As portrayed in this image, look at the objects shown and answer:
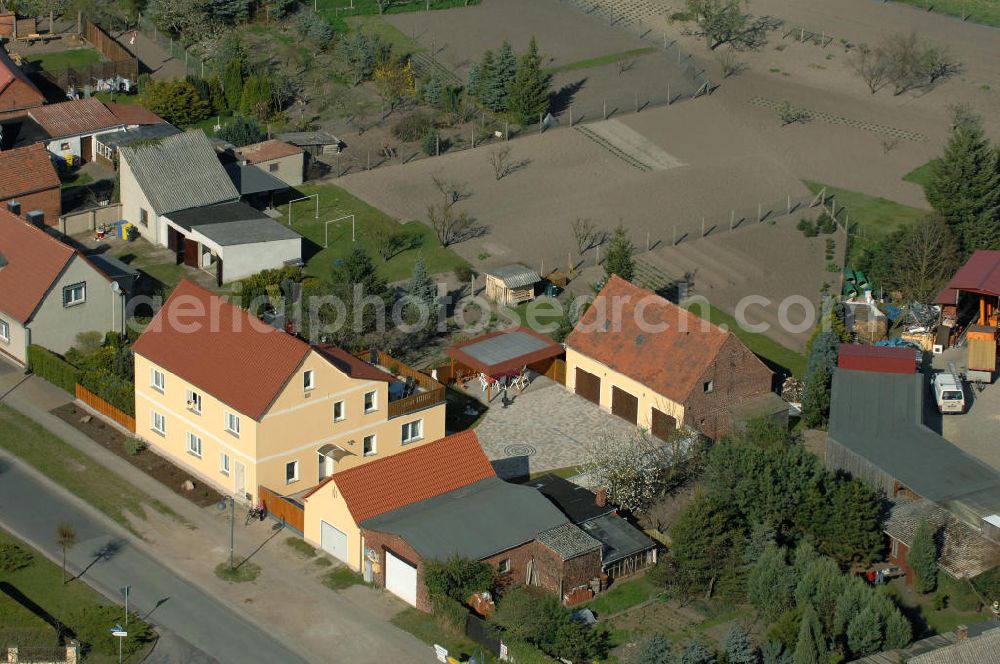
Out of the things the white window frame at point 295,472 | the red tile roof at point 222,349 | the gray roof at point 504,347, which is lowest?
the white window frame at point 295,472

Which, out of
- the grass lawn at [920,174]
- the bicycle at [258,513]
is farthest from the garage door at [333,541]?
the grass lawn at [920,174]

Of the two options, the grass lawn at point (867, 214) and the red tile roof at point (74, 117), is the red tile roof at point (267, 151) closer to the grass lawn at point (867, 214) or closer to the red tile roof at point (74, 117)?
the red tile roof at point (74, 117)

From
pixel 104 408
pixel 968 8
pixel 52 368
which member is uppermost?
pixel 968 8

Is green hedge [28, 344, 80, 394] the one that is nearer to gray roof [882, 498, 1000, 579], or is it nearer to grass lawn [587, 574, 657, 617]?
grass lawn [587, 574, 657, 617]

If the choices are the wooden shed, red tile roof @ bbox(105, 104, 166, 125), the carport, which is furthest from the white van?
red tile roof @ bbox(105, 104, 166, 125)

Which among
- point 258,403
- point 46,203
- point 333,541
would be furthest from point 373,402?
point 46,203

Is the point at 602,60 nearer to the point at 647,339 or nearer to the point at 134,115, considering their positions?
the point at 134,115

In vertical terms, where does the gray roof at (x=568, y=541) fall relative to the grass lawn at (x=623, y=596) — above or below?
above

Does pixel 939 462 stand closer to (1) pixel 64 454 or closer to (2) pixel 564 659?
(2) pixel 564 659
